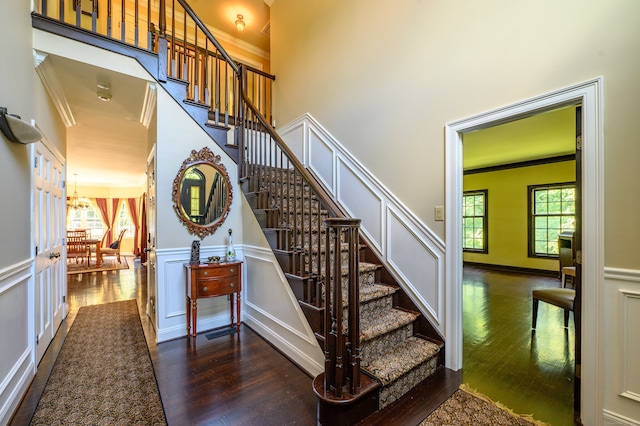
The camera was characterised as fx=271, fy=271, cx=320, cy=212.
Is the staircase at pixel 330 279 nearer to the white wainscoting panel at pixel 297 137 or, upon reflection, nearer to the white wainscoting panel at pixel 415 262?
the white wainscoting panel at pixel 415 262

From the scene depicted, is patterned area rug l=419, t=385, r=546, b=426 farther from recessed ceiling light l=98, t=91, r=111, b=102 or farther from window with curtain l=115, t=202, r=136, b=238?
window with curtain l=115, t=202, r=136, b=238

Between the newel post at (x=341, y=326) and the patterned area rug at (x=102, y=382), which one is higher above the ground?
the newel post at (x=341, y=326)

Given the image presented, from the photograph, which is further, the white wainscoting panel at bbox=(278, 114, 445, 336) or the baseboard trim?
the baseboard trim

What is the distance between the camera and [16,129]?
1.72 metres

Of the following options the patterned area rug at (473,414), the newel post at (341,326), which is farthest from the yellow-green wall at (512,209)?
the newel post at (341,326)

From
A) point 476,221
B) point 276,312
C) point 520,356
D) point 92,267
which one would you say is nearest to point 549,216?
point 476,221

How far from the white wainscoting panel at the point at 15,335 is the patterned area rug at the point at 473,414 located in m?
2.67

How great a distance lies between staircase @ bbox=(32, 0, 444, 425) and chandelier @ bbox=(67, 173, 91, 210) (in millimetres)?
7529

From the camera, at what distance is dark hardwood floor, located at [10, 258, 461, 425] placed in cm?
178

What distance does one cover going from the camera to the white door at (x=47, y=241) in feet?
7.92

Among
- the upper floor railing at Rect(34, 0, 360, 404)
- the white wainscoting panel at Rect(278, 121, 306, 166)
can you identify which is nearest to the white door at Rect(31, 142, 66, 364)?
the upper floor railing at Rect(34, 0, 360, 404)

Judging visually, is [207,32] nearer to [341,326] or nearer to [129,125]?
[129,125]

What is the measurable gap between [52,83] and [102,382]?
2789 mm

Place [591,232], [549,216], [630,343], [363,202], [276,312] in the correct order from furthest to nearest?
[549,216] → [363,202] → [276,312] → [591,232] → [630,343]
